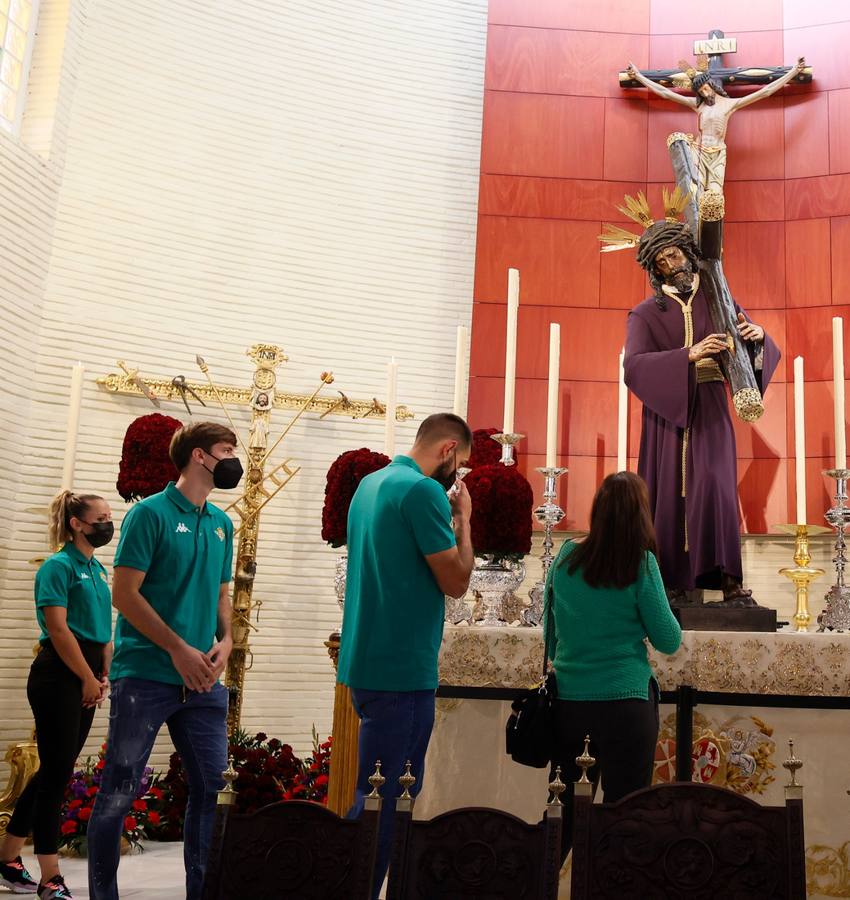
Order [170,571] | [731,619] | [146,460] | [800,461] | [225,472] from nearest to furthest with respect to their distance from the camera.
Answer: [170,571]
[225,472]
[731,619]
[800,461]
[146,460]

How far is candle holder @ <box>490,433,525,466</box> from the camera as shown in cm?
435

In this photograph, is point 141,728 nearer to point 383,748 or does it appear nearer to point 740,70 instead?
point 383,748

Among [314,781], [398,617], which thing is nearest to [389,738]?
[398,617]

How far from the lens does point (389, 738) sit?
276cm

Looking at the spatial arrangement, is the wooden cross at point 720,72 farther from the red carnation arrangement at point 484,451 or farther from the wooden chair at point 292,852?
the wooden chair at point 292,852

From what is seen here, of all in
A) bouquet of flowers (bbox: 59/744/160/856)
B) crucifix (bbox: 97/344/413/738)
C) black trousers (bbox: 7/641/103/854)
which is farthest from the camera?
crucifix (bbox: 97/344/413/738)

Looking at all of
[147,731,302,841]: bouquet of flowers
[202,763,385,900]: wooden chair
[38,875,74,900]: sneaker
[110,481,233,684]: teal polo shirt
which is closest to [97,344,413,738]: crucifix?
[147,731,302,841]: bouquet of flowers

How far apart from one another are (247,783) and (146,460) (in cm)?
162

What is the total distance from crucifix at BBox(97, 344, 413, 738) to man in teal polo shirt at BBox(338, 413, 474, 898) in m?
2.55

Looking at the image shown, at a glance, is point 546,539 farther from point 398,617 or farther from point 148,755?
point 148,755

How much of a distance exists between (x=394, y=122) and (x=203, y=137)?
1307 mm

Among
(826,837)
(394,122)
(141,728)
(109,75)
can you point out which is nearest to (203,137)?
(109,75)

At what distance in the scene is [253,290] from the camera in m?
6.73

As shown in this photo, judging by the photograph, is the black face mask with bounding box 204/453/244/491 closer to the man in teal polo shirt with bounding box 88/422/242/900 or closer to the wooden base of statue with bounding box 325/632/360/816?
the man in teal polo shirt with bounding box 88/422/242/900
